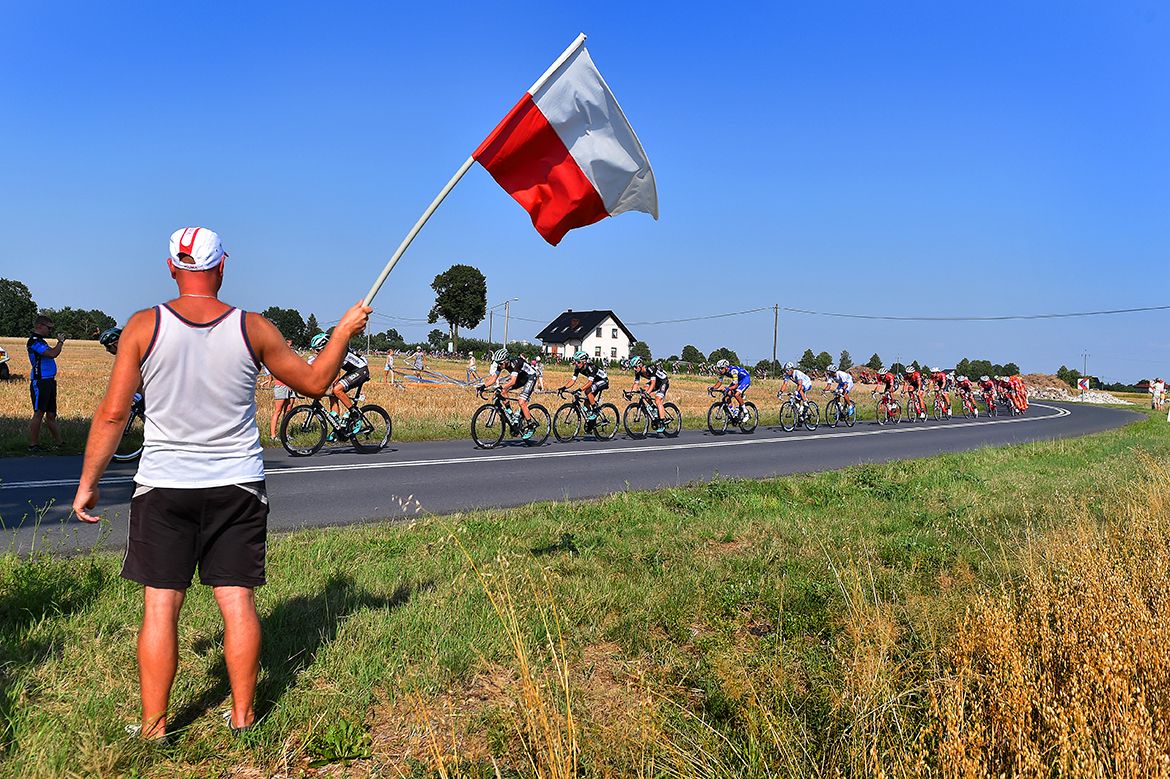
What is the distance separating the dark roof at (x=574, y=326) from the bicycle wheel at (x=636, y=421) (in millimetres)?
81086

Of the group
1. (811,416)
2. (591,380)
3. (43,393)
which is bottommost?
A: (811,416)

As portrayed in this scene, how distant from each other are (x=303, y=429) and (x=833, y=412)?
18.6 m

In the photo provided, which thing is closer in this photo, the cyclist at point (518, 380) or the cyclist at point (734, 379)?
the cyclist at point (518, 380)

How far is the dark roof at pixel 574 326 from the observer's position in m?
101

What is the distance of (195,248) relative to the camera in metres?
2.90

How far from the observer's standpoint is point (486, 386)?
1465 cm

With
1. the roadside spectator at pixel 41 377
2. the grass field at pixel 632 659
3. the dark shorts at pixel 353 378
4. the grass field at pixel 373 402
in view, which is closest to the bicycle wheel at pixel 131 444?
the grass field at pixel 373 402

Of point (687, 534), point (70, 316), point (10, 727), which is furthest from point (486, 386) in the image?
point (70, 316)

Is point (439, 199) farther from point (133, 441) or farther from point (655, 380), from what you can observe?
point (655, 380)

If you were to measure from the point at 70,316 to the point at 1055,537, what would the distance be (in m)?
110

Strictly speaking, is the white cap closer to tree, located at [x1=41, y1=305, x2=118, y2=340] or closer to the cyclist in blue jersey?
the cyclist in blue jersey

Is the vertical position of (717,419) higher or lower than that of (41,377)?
lower

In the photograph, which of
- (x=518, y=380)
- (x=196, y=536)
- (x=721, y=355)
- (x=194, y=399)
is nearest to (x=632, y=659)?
(x=196, y=536)

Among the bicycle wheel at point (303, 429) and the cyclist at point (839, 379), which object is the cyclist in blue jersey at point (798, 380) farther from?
the bicycle wheel at point (303, 429)
